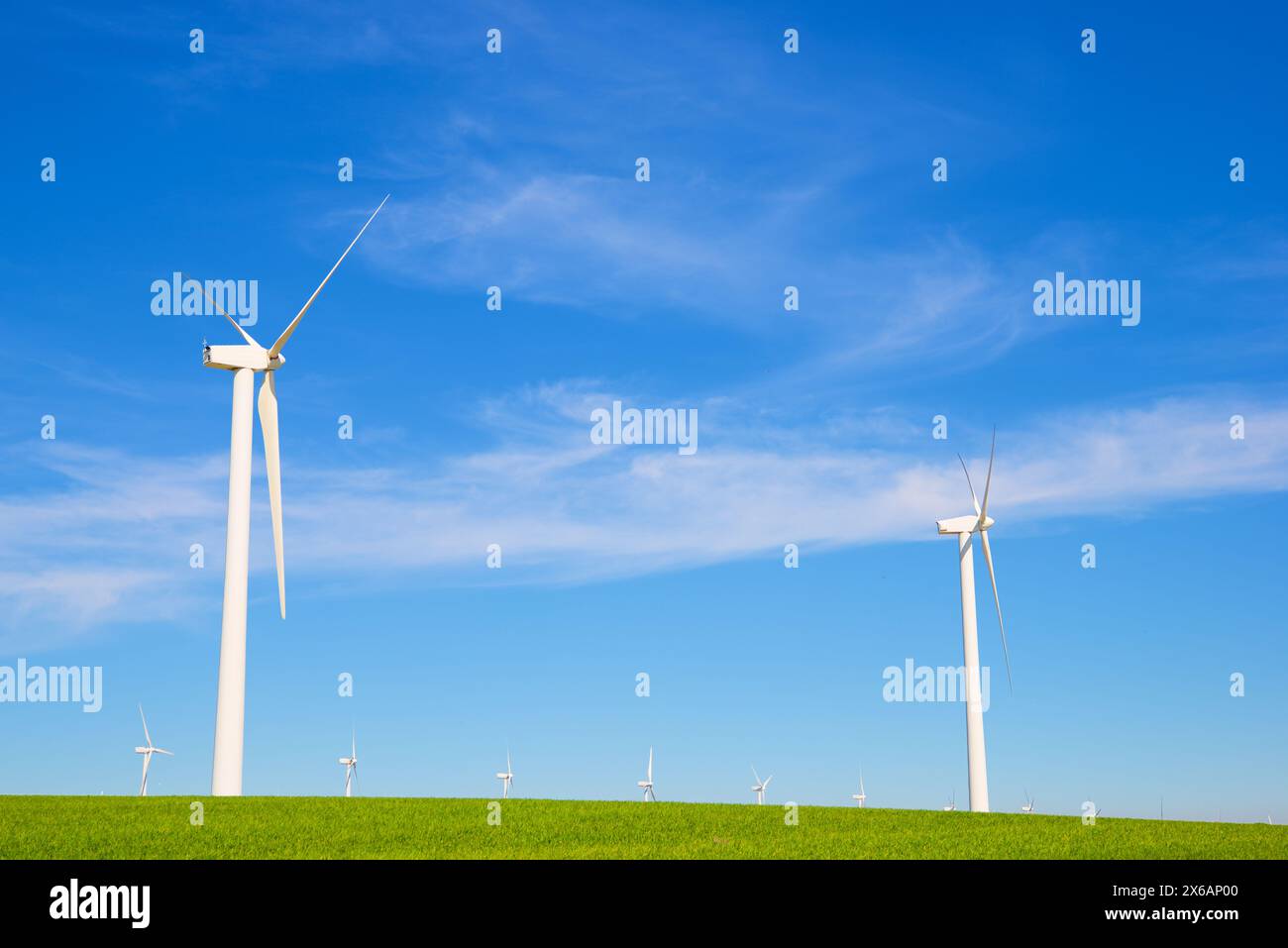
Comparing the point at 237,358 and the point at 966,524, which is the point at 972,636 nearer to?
the point at 966,524

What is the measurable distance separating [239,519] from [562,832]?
70.2 feet

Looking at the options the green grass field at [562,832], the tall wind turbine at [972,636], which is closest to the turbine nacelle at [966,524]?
the tall wind turbine at [972,636]

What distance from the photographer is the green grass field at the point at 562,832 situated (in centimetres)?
2934

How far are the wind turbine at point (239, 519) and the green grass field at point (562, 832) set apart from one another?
4.16m

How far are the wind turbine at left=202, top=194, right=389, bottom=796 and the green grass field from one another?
13.6ft

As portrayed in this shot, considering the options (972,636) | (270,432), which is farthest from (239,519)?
(972,636)

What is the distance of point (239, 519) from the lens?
4869cm

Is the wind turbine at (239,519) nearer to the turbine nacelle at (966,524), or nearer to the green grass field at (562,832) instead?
the green grass field at (562,832)
